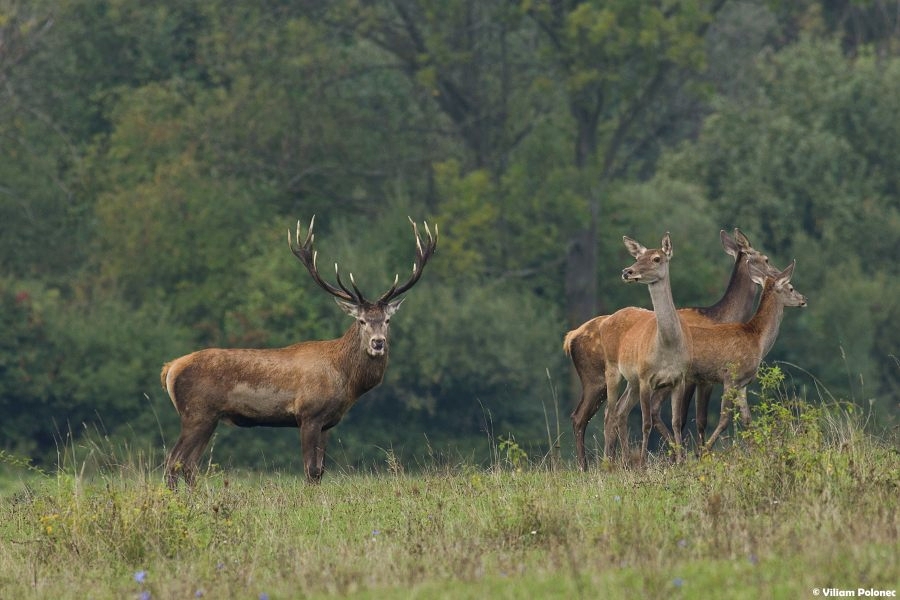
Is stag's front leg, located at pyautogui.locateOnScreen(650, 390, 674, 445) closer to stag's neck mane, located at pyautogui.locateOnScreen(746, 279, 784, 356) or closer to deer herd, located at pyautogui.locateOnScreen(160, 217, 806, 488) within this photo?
deer herd, located at pyautogui.locateOnScreen(160, 217, 806, 488)

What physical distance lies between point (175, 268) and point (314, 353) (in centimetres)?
2084

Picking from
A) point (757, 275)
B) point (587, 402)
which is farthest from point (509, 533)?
point (757, 275)

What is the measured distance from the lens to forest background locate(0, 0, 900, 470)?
3294 centimetres

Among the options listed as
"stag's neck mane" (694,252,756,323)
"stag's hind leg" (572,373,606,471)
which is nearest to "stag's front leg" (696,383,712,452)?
"stag's hind leg" (572,373,606,471)

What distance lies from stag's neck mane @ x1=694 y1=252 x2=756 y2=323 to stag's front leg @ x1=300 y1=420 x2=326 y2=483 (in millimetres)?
3869

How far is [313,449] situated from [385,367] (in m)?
0.88

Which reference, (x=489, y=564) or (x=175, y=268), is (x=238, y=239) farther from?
(x=489, y=564)

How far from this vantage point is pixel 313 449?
13.7 metres

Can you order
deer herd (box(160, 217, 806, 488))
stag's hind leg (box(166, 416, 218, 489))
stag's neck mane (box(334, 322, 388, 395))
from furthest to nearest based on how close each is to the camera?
stag's neck mane (box(334, 322, 388, 395))
stag's hind leg (box(166, 416, 218, 489))
deer herd (box(160, 217, 806, 488))

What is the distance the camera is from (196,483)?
12.3m

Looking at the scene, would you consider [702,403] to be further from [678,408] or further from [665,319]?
[665,319]

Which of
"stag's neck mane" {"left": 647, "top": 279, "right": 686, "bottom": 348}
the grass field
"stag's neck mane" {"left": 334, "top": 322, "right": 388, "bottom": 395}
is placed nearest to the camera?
the grass field

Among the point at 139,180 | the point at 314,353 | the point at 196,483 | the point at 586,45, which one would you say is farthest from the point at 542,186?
the point at 196,483

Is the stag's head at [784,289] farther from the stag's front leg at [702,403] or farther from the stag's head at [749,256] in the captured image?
the stag's front leg at [702,403]
